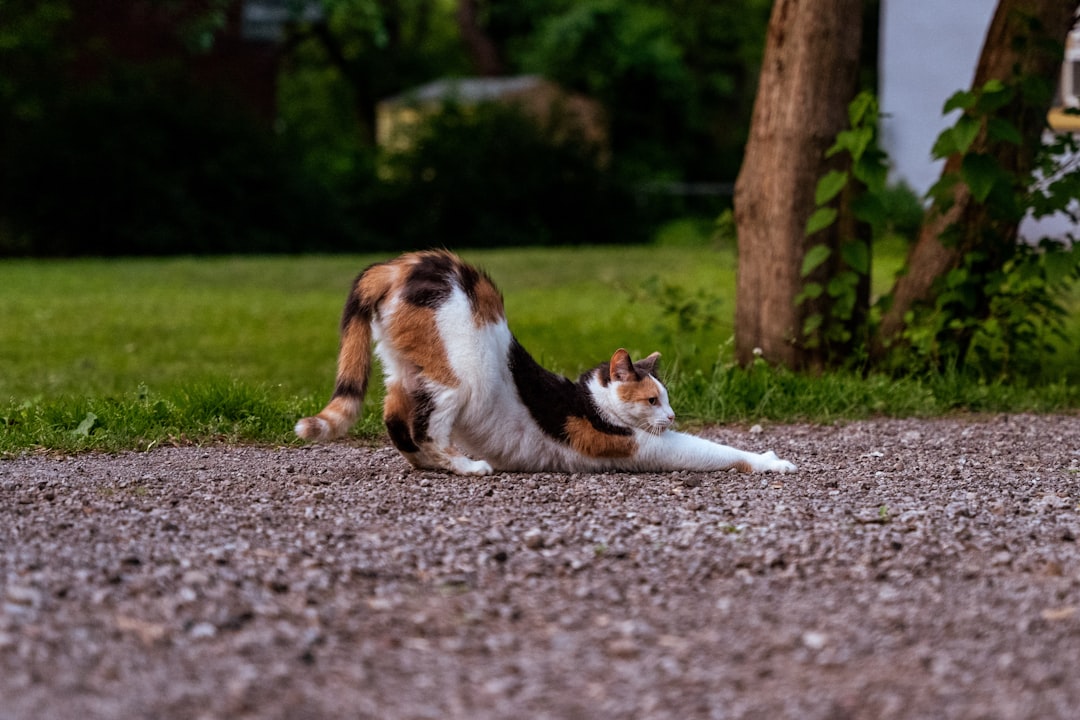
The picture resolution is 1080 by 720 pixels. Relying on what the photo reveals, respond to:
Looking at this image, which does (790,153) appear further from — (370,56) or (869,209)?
(370,56)

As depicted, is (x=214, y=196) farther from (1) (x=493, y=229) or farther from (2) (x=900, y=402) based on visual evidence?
(2) (x=900, y=402)

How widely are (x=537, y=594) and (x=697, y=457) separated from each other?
1610mm

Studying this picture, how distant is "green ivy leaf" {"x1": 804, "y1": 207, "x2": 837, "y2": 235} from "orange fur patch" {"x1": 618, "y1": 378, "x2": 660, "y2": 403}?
2.18 m

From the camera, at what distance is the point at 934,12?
17562mm

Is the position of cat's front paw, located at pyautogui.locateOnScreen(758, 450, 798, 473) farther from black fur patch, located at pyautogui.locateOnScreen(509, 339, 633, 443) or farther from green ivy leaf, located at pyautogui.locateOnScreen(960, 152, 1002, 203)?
green ivy leaf, located at pyautogui.locateOnScreen(960, 152, 1002, 203)

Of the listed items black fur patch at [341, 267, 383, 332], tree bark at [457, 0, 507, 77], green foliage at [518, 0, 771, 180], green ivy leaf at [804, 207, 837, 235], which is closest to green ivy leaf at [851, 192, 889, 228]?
green ivy leaf at [804, 207, 837, 235]

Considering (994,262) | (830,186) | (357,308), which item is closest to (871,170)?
(830,186)

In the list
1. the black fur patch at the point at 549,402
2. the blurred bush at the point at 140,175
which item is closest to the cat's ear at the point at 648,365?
the black fur patch at the point at 549,402

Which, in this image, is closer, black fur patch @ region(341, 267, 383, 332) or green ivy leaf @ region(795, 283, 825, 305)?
black fur patch @ region(341, 267, 383, 332)

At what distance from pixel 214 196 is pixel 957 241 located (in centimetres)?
1599

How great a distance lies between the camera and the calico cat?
14.7 ft

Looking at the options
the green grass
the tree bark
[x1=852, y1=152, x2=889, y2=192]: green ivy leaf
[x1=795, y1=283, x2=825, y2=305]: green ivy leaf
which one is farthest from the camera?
the tree bark

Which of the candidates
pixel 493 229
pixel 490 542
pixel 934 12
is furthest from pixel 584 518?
pixel 493 229

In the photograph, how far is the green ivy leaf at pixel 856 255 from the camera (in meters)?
6.67
